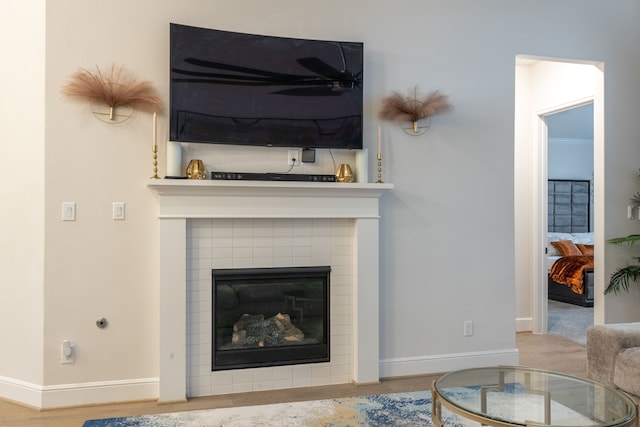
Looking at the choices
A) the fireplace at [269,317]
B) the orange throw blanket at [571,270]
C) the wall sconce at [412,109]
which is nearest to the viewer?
the fireplace at [269,317]

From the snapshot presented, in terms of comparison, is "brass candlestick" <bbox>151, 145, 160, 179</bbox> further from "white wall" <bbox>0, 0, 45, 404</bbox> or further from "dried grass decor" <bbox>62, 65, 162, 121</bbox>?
"white wall" <bbox>0, 0, 45, 404</bbox>

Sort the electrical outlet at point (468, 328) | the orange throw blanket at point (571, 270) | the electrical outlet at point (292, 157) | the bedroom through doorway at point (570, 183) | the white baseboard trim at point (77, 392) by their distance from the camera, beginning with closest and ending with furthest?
the white baseboard trim at point (77, 392)
the electrical outlet at point (292, 157)
the electrical outlet at point (468, 328)
the orange throw blanket at point (571, 270)
the bedroom through doorway at point (570, 183)

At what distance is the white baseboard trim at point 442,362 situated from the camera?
363 centimetres

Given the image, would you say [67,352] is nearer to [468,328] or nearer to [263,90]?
[263,90]

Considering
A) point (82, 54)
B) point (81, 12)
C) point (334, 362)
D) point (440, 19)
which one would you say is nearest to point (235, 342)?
point (334, 362)

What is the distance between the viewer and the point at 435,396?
2182mm

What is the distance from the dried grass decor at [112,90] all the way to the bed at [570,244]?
Result: 432 centimetres

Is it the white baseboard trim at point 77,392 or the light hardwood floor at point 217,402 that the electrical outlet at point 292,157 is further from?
the white baseboard trim at point 77,392

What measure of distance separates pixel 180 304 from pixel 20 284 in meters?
0.98

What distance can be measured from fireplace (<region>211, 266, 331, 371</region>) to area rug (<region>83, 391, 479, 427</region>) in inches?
14.7

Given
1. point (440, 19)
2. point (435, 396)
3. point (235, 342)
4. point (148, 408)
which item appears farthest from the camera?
point (440, 19)

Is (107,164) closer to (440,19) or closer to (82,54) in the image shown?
(82,54)

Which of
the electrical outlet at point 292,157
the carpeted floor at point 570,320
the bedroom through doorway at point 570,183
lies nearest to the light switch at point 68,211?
the electrical outlet at point 292,157

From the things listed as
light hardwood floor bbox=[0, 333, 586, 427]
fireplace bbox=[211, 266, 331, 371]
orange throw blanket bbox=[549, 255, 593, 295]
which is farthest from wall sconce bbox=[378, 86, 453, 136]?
orange throw blanket bbox=[549, 255, 593, 295]
